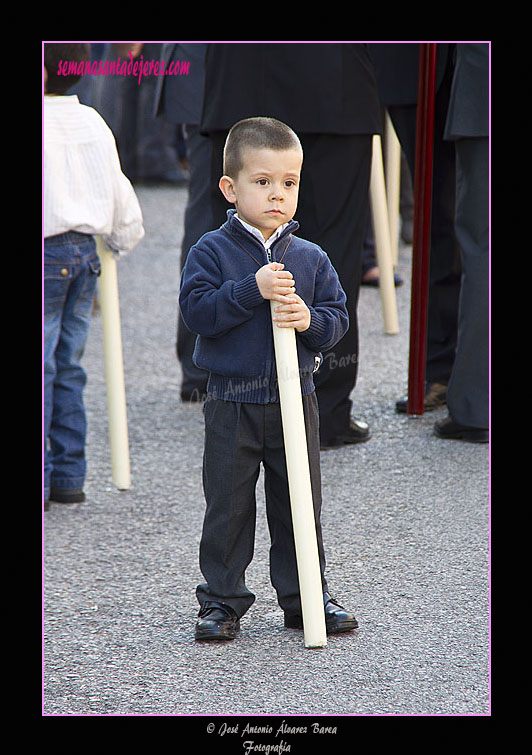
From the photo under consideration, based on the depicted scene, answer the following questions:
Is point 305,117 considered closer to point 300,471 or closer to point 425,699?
point 300,471

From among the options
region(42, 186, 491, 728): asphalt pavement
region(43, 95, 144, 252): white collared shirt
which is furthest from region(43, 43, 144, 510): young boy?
region(42, 186, 491, 728): asphalt pavement

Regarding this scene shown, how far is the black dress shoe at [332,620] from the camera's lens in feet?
9.08

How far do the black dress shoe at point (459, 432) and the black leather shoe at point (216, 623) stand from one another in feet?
5.25

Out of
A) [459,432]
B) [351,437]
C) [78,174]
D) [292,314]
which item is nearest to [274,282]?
[292,314]

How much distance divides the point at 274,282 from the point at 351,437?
169cm

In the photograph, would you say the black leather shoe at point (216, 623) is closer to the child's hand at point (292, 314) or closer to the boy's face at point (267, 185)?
the child's hand at point (292, 314)

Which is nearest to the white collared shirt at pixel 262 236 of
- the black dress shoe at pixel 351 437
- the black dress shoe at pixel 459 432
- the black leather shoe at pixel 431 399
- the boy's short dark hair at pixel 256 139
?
the boy's short dark hair at pixel 256 139

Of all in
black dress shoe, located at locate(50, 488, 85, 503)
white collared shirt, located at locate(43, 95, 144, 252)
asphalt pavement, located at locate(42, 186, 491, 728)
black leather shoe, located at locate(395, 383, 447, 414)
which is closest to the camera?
asphalt pavement, located at locate(42, 186, 491, 728)

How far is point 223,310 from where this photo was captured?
253 cm

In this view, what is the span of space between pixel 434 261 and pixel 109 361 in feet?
4.92

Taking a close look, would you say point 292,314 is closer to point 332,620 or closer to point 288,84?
point 332,620

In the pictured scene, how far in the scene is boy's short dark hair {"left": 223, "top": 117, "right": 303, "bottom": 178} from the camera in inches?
98.8

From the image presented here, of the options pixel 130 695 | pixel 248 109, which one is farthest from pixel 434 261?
pixel 130 695

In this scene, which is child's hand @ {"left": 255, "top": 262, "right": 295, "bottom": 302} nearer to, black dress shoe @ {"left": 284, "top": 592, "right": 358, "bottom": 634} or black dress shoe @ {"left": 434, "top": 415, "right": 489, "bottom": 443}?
black dress shoe @ {"left": 284, "top": 592, "right": 358, "bottom": 634}
